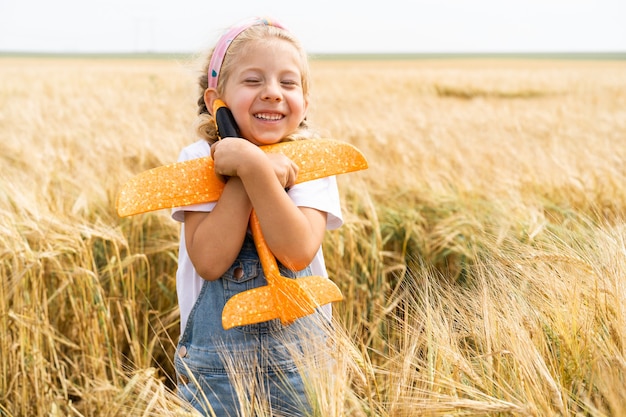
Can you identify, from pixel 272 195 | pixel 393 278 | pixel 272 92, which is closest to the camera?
pixel 272 195

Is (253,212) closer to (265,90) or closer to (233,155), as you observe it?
(233,155)

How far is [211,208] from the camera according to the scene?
1.41 meters

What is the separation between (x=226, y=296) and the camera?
4.69 ft

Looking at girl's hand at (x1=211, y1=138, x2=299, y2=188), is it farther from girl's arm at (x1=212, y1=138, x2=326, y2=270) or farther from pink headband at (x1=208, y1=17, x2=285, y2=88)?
pink headband at (x1=208, y1=17, x2=285, y2=88)

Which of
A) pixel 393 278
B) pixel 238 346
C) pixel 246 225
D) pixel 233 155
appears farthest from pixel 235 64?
pixel 393 278

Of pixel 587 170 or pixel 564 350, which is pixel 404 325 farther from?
pixel 587 170

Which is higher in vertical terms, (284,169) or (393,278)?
(284,169)

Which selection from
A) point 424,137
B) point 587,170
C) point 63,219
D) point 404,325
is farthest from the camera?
point 424,137

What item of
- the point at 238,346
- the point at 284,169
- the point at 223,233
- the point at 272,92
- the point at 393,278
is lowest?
the point at 393,278

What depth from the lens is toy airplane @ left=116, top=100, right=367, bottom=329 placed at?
1.30m

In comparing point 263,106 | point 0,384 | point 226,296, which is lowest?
point 0,384

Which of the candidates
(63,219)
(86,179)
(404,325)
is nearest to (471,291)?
(404,325)

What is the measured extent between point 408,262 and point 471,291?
4.47 feet

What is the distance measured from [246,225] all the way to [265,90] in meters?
0.31
